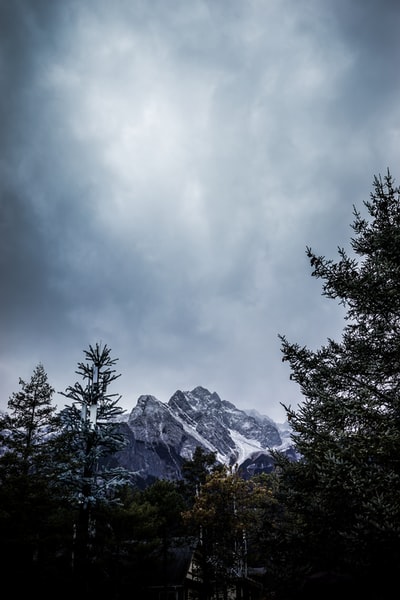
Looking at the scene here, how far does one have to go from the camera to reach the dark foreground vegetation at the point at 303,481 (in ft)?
25.2

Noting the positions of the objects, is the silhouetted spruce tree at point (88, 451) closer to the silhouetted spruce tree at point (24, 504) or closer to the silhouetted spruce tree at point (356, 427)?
the silhouetted spruce tree at point (24, 504)

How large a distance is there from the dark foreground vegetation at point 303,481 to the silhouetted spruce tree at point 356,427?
4 cm

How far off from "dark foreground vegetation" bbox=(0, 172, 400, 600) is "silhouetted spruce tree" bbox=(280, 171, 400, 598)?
0.04 m

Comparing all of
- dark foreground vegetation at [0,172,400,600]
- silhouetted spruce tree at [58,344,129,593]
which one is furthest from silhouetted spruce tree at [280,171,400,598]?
silhouetted spruce tree at [58,344,129,593]

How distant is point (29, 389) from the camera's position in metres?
22.6

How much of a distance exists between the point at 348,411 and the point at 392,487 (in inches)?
76.4

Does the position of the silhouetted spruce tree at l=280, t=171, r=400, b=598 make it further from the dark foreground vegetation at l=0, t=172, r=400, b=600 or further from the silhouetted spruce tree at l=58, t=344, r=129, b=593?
the silhouetted spruce tree at l=58, t=344, r=129, b=593

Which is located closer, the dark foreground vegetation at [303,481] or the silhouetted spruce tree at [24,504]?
the dark foreground vegetation at [303,481]

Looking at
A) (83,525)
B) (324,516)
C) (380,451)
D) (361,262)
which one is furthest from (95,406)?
(361,262)

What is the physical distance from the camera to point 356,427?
10.1m

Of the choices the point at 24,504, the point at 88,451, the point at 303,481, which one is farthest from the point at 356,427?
the point at 24,504

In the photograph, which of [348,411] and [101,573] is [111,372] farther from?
[101,573]

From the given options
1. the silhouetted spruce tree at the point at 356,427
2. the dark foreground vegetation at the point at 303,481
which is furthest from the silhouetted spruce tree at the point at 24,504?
the silhouetted spruce tree at the point at 356,427

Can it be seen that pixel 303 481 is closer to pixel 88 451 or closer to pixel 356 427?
pixel 356 427
